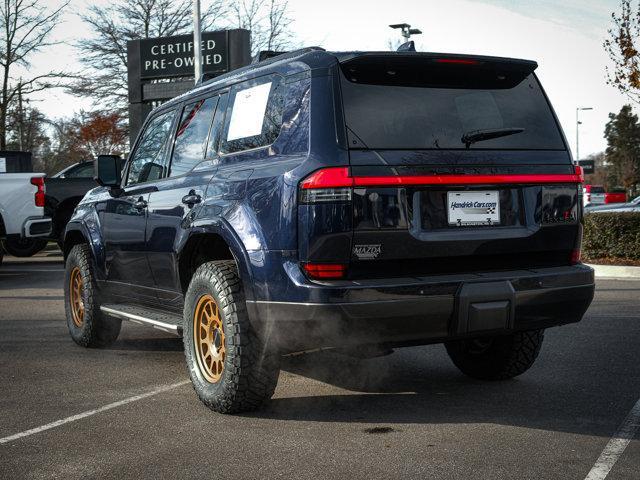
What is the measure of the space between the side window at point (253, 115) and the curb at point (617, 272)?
9.35m

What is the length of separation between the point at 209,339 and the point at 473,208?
1694 mm

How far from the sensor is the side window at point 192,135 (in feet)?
18.0

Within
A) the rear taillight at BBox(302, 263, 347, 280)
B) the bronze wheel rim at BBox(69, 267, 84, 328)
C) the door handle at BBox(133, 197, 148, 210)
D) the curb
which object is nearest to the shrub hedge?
the curb

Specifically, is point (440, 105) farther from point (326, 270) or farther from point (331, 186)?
point (326, 270)

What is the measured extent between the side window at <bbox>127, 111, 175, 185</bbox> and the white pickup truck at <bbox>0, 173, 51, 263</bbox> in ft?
27.7

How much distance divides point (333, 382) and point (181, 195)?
1554 millimetres

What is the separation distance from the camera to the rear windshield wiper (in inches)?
181

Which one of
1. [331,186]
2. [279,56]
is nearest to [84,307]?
[279,56]

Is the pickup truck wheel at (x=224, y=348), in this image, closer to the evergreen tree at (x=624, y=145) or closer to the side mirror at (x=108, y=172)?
the side mirror at (x=108, y=172)

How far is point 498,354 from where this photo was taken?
5.62m

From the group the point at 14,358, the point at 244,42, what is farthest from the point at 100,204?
the point at 244,42

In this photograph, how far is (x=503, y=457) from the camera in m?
3.96

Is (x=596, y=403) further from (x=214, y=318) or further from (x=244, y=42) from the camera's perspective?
(x=244, y=42)

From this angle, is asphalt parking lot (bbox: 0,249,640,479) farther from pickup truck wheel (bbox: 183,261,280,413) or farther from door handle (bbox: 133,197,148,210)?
door handle (bbox: 133,197,148,210)
